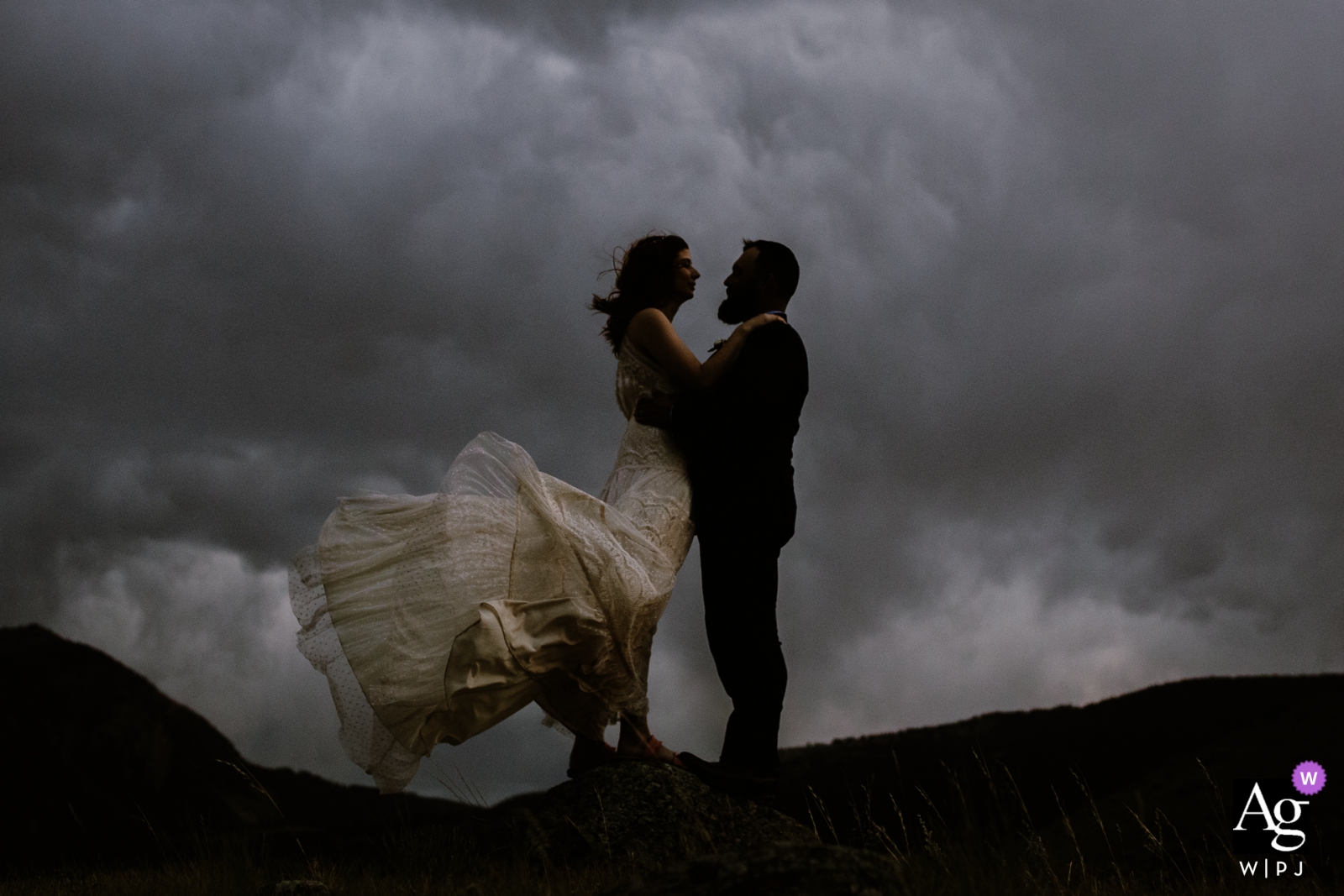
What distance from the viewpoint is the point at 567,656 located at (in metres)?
5.57

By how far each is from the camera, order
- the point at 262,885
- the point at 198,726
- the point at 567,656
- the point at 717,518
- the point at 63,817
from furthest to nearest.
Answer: the point at 198,726 < the point at 63,817 < the point at 717,518 < the point at 567,656 < the point at 262,885

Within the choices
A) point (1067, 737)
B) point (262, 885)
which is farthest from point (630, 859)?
point (1067, 737)

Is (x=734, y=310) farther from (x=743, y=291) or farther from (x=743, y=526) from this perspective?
(x=743, y=526)

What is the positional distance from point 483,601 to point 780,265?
10.5 ft

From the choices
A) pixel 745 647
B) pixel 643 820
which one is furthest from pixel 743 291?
pixel 643 820

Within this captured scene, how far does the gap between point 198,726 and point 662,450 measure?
20612 millimetres

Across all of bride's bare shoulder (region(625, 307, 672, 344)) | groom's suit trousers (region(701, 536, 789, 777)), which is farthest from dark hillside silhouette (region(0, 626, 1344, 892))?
bride's bare shoulder (region(625, 307, 672, 344))

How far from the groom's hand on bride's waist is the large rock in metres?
2.24

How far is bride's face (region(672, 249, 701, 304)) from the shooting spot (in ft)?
22.1

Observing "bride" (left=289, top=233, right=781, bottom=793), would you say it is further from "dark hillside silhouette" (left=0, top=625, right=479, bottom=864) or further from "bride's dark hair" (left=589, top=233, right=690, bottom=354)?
"dark hillside silhouette" (left=0, top=625, right=479, bottom=864)

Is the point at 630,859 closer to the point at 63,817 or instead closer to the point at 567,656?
the point at 567,656

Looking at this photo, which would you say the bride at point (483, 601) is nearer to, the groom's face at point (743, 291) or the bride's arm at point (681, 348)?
the bride's arm at point (681, 348)

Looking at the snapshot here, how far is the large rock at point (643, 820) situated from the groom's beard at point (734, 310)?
123 inches

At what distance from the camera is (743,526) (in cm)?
626
